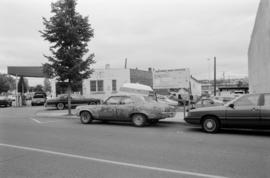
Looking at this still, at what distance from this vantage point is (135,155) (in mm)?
5957

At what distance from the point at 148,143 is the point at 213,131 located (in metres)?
3.22

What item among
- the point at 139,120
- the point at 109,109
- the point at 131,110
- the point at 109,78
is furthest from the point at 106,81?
the point at 139,120

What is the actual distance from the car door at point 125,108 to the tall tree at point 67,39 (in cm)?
555

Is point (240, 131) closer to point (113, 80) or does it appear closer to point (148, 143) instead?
point (148, 143)

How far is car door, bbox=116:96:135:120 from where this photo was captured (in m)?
11.3

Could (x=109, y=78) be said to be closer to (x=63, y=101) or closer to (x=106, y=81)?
(x=106, y=81)

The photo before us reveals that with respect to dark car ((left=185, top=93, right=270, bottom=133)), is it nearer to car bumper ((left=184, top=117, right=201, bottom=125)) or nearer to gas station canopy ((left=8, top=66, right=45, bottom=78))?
car bumper ((left=184, top=117, right=201, bottom=125))

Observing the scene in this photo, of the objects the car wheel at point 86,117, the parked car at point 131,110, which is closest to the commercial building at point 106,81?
the car wheel at point 86,117

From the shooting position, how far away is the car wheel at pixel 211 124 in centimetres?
919

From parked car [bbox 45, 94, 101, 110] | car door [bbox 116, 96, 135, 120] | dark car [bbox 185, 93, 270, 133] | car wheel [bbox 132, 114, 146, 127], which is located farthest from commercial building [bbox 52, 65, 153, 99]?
dark car [bbox 185, 93, 270, 133]

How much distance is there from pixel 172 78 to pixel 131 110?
417 centimetres

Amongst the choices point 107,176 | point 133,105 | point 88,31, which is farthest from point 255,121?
point 88,31

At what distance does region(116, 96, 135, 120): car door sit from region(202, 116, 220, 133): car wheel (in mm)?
3450

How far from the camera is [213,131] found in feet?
30.1
